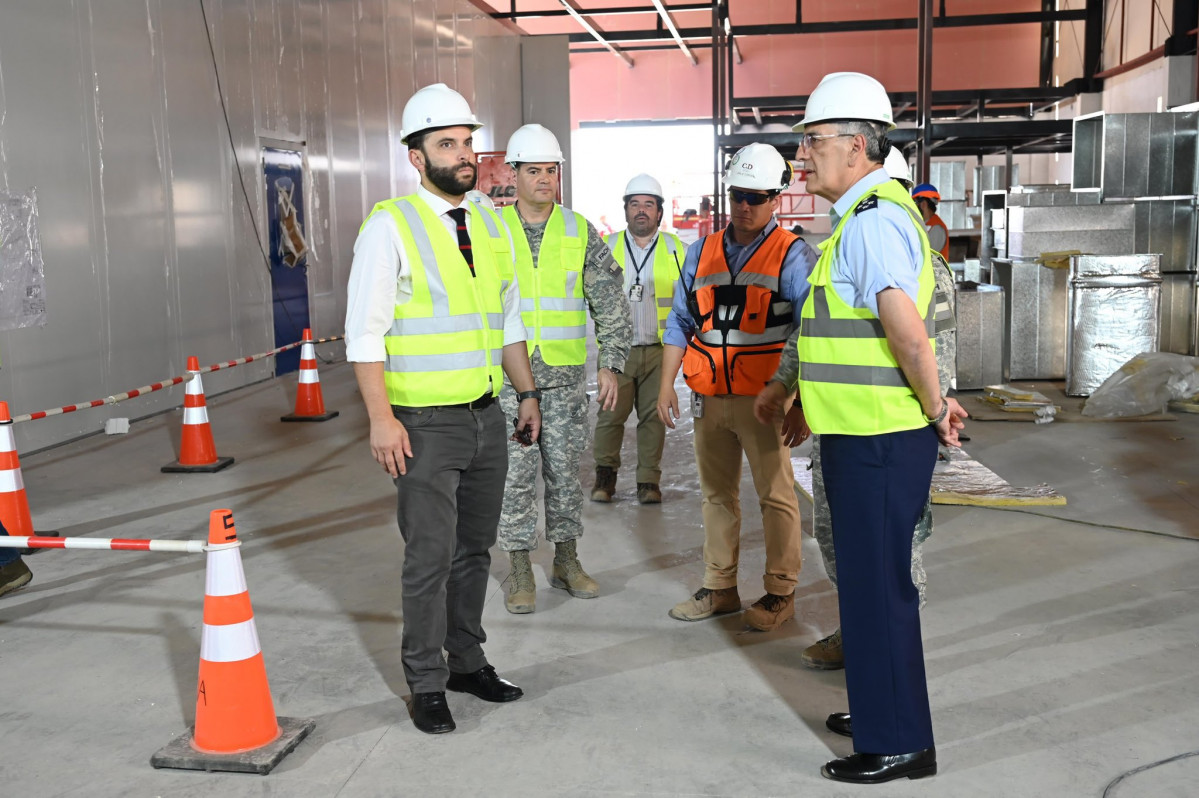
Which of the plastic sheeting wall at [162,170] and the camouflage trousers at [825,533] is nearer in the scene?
the camouflage trousers at [825,533]

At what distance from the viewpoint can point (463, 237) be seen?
148 inches

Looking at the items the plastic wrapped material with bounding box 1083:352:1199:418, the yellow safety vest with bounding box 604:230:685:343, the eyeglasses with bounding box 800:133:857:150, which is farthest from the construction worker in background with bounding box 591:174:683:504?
the plastic wrapped material with bounding box 1083:352:1199:418

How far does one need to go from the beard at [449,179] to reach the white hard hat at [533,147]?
138 cm

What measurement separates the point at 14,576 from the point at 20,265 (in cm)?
408

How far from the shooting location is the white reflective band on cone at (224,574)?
11.5 feet

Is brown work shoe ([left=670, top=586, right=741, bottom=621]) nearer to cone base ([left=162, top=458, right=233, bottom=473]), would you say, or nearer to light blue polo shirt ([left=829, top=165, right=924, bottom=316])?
light blue polo shirt ([left=829, top=165, right=924, bottom=316])

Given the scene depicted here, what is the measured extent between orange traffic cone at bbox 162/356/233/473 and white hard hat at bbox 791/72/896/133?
5.93 metres

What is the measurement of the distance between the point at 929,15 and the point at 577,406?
10552 mm

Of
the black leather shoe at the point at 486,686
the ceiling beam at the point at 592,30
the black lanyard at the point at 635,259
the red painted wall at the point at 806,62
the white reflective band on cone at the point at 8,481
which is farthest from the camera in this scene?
the red painted wall at the point at 806,62

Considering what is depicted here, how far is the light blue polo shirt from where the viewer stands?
121 inches

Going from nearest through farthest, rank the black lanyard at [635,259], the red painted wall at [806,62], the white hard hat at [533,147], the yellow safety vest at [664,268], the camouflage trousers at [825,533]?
the camouflage trousers at [825,533], the white hard hat at [533,147], the yellow safety vest at [664,268], the black lanyard at [635,259], the red painted wall at [806,62]

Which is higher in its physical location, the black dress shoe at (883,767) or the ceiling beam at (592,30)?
the ceiling beam at (592,30)

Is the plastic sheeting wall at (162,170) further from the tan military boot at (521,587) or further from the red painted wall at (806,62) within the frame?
the red painted wall at (806,62)

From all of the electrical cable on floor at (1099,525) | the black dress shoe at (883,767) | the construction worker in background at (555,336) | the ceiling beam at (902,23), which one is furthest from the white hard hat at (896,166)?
the ceiling beam at (902,23)
